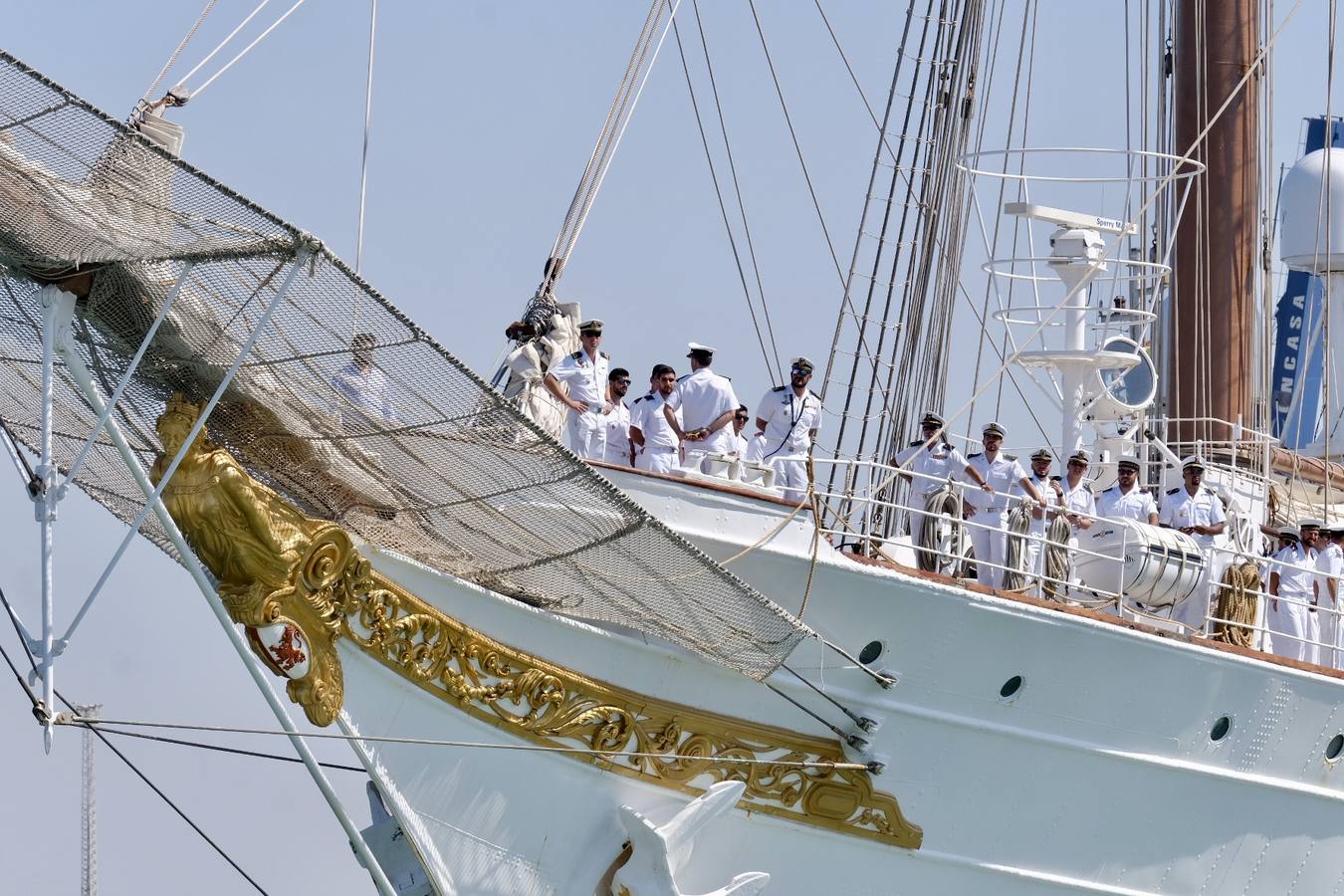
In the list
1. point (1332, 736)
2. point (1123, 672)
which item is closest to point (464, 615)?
point (1123, 672)

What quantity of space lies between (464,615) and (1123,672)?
13.5 feet

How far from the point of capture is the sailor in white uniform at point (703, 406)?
1319cm

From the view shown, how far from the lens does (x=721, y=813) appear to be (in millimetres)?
12172

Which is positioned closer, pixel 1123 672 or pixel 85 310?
pixel 85 310

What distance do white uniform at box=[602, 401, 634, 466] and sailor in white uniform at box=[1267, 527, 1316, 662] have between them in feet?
16.1

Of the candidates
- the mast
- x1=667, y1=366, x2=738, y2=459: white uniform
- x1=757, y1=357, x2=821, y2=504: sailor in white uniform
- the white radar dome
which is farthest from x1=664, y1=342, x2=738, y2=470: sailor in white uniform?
the white radar dome

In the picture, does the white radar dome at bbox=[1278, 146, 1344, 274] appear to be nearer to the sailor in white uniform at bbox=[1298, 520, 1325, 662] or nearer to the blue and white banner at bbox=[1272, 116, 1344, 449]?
the blue and white banner at bbox=[1272, 116, 1344, 449]

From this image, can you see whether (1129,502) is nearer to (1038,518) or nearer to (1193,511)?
(1193,511)

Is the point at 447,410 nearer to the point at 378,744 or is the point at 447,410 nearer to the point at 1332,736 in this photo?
the point at 378,744

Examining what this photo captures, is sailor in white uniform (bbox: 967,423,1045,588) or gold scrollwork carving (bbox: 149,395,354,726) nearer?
gold scrollwork carving (bbox: 149,395,354,726)

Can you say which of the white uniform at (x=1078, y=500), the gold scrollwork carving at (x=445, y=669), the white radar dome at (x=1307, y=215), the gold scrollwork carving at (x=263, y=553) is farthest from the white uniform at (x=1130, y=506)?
the white radar dome at (x=1307, y=215)

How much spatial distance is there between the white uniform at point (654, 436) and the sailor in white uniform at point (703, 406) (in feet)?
0.43

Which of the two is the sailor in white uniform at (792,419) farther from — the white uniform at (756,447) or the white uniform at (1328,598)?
the white uniform at (1328,598)

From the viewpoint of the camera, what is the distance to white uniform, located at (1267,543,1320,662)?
15359 millimetres
